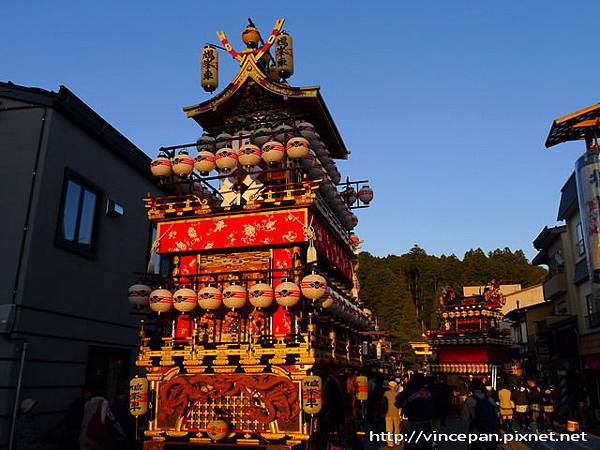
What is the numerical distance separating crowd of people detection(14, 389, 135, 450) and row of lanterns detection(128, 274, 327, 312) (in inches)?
113

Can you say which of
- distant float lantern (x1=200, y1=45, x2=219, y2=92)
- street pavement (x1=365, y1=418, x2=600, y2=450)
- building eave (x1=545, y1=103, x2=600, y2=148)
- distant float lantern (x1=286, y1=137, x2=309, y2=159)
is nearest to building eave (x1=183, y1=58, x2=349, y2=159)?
distant float lantern (x1=200, y1=45, x2=219, y2=92)

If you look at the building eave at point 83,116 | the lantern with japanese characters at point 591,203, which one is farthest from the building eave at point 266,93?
the lantern with japanese characters at point 591,203

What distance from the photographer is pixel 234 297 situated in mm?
13156

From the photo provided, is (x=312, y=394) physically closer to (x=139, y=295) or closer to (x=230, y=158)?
(x=139, y=295)

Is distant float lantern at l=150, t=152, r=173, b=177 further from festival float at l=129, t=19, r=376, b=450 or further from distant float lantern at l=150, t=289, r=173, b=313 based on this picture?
distant float lantern at l=150, t=289, r=173, b=313

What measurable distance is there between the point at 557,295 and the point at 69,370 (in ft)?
106

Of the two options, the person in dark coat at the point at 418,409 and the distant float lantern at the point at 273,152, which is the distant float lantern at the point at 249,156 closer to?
the distant float lantern at the point at 273,152

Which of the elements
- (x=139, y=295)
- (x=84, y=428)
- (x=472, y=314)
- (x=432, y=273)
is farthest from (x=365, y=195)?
(x=432, y=273)

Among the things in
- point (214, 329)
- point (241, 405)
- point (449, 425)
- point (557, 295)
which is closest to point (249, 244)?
point (214, 329)

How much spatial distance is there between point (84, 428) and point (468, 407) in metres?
9.44

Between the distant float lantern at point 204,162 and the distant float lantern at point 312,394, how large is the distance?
23.3ft

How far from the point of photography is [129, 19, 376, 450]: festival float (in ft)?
41.2

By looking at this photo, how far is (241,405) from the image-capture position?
12719 millimetres

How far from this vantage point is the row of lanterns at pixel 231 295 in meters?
12.6
